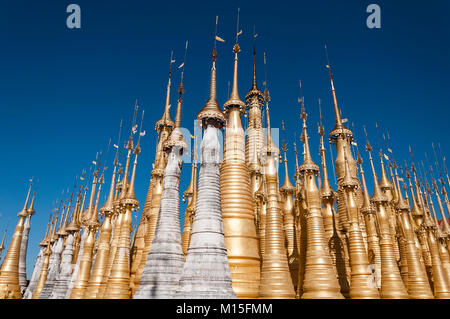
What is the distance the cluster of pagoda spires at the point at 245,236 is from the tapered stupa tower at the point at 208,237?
0.16 feet

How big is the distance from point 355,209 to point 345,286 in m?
6.00

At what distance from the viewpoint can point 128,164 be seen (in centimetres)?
3328

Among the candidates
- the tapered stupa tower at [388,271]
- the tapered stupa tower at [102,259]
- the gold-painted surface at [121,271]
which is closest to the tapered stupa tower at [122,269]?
the gold-painted surface at [121,271]

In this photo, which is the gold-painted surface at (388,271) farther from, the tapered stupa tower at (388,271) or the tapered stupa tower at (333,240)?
the tapered stupa tower at (333,240)

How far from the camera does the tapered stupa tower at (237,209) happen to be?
18.0m

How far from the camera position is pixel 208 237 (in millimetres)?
14133

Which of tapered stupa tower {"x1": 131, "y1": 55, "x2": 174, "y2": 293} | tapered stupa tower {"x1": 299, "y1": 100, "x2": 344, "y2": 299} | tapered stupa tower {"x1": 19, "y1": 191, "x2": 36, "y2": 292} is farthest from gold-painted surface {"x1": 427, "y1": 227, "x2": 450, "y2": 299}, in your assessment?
tapered stupa tower {"x1": 19, "y1": 191, "x2": 36, "y2": 292}

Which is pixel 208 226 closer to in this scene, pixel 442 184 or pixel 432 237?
pixel 432 237

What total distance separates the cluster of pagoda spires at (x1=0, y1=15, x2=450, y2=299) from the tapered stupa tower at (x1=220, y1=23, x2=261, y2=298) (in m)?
0.07

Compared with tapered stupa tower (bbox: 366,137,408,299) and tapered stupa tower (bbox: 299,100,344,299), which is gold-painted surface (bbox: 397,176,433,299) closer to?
tapered stupa tower (bbox: 366,137,408,299)

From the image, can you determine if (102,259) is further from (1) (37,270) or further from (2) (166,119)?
(1) (37,270)

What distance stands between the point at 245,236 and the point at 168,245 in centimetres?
484
